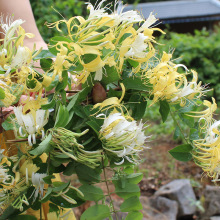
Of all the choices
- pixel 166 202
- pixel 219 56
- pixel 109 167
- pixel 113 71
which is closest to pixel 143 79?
pixel 113 71

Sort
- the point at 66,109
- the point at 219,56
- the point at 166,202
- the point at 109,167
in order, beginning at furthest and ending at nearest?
the point at 219,56 < the point at 166,202 < the point at 109,167 < the point at 66,109

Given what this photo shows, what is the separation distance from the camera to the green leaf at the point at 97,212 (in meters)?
0.61

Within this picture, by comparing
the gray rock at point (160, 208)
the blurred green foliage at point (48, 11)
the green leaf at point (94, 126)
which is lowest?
the gray rock at point (160, 208)

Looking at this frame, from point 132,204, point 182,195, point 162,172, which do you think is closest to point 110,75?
point 132,204

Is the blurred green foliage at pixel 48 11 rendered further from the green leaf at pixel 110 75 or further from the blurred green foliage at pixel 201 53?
the green leaf at pixel 110 75

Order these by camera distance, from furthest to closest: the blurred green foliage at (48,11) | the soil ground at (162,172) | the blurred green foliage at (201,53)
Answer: the blurred green foliage at (201,53) → the blurred green foliage at (48,11) → the soil ground at (162,172)

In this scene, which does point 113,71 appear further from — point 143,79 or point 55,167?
point 55,167

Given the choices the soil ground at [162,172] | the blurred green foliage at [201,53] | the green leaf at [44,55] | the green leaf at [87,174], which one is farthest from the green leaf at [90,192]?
the blurred green foliage at [201,53]

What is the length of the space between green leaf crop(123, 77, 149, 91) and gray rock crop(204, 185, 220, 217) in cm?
199

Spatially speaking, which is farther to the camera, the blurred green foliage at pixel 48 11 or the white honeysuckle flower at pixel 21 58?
the blurred green foliage at pixel 48 11

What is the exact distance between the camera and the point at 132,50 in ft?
1.77

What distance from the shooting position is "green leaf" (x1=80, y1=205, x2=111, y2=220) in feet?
1.99

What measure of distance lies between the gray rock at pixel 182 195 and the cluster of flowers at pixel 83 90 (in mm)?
1974

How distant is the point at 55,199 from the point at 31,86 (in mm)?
187
